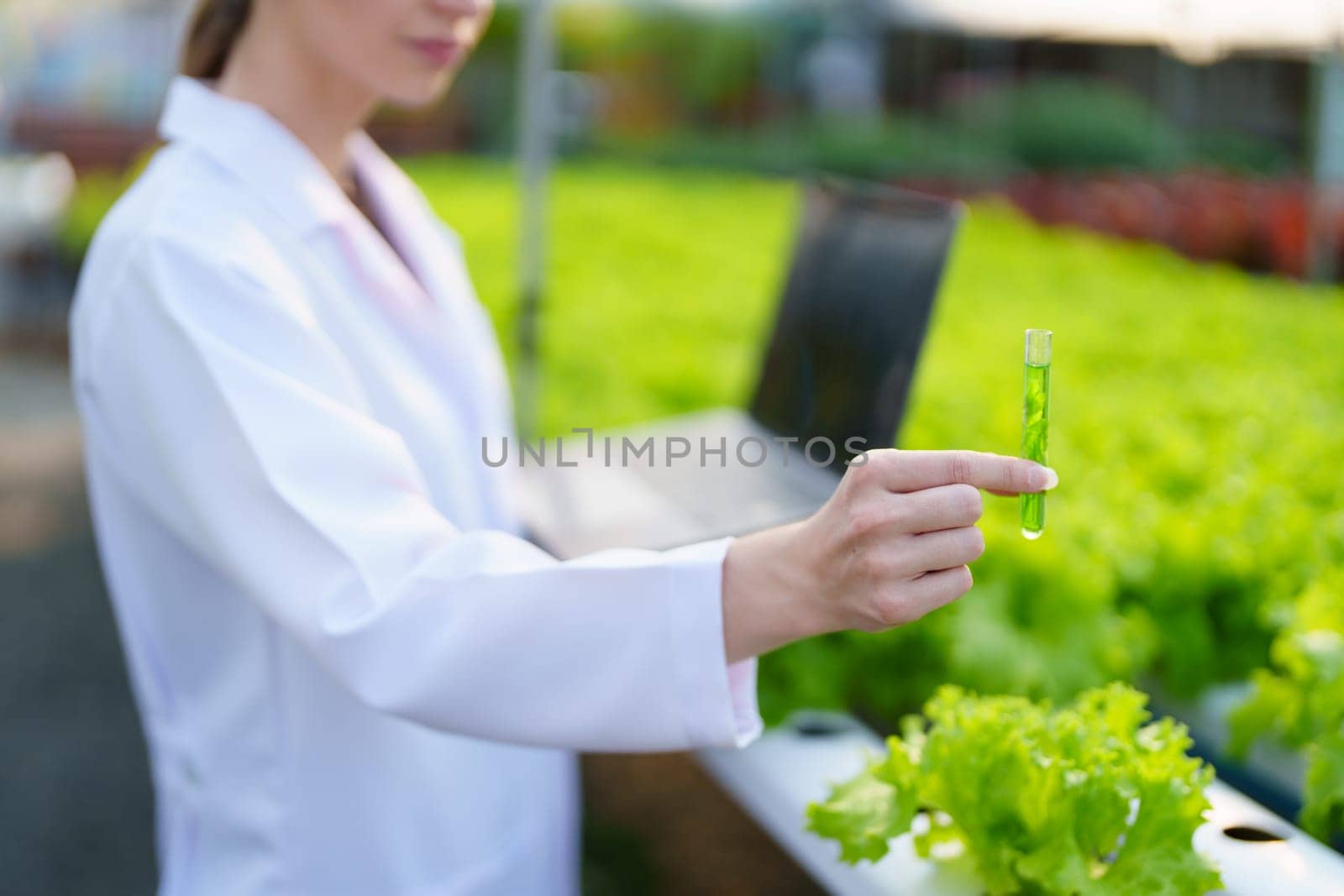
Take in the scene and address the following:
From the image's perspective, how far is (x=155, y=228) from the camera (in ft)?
3.53

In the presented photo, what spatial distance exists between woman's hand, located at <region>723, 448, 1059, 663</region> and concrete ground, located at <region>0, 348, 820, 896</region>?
2.15m

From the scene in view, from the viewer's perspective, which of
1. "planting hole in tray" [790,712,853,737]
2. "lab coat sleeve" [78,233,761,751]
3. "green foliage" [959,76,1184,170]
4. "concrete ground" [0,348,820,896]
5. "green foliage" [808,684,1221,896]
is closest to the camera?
"lab coat sleeve" [78,233,761,751]

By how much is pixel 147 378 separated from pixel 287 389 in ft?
0.45

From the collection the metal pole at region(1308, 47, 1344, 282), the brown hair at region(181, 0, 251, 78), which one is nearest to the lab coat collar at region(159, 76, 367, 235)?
the brown hair at region(181, 0, 251, 78)

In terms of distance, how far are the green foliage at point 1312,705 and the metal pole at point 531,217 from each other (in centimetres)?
180

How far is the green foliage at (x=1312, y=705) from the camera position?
4.20ft

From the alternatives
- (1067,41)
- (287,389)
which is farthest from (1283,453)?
Answer: (1067,41)

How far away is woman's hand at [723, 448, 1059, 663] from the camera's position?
2.65ft

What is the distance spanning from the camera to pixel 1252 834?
47.8 inches

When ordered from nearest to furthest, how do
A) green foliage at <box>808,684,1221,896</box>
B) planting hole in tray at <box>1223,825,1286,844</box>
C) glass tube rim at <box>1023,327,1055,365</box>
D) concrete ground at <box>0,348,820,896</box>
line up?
glass tube rim at <box>1023,327,1055,365</box>
green foliage at <box>808,684,1221,896</box>
planting hole in tray at <box>1223,825,1286,844</box>
concrete ground at <box>0,348,820,896</box>

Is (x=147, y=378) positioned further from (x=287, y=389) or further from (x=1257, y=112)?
(x=1257, y=112)

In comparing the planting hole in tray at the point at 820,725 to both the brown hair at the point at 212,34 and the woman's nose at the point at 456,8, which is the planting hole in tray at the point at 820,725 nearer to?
the woman's nose at the point at 456,8

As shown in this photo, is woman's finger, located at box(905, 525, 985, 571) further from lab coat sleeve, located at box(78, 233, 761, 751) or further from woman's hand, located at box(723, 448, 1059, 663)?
lab coat sleeve, located at box(78, 233, 761, 751)

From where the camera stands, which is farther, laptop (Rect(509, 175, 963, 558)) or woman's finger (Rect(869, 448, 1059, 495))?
laptop (Rect(509, 175, 963, 558))
